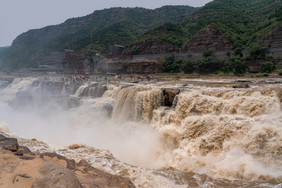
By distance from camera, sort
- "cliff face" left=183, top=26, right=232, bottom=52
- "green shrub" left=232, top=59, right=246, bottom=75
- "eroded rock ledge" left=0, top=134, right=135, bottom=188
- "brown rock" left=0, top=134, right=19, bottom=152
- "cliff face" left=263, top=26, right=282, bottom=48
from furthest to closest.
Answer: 1. "cliff face" left=183, top=26, right=232, bottom=52
2. "cliff face" left=263, top=26, right=282, bottom=48
3. "green shrub" left=232, top=59, right=246, bottom=75
4. "brown rock" left=0, top=134, right=19, bottom=152
5. "eroded rock ledge" left=0, top=134, right=135, bottom=188

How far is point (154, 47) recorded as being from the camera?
141ft

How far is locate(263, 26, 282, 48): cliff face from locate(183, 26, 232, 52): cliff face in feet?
17.3

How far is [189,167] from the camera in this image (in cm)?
805

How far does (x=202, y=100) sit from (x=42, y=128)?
1269cm

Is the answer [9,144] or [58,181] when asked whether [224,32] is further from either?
[58,181]

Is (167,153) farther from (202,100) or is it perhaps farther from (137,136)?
(202,100)

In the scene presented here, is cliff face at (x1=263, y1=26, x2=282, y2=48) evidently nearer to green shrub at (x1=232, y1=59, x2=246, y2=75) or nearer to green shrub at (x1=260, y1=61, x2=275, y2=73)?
green shrub at (x1=260, y1=61, x2=275, y2=73)

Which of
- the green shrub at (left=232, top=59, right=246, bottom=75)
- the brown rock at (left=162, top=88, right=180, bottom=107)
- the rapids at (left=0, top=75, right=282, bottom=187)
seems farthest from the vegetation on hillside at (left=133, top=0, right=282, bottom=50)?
the rapids at (left=0, top=75, right=282, bottom=187)

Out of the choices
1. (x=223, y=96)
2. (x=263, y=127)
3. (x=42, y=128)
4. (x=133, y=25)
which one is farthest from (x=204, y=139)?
(x=133, y=25)

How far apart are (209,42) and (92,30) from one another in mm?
79796

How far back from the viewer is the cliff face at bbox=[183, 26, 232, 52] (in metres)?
31.9

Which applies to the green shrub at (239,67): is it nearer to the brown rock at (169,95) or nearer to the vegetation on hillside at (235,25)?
the vegetation on hillside at (235,25)

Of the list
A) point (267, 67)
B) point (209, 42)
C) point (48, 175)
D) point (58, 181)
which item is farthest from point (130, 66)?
point (58, 181)

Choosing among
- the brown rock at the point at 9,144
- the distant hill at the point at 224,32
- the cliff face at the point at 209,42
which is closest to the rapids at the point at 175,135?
the brown rock at the point at 9,144
